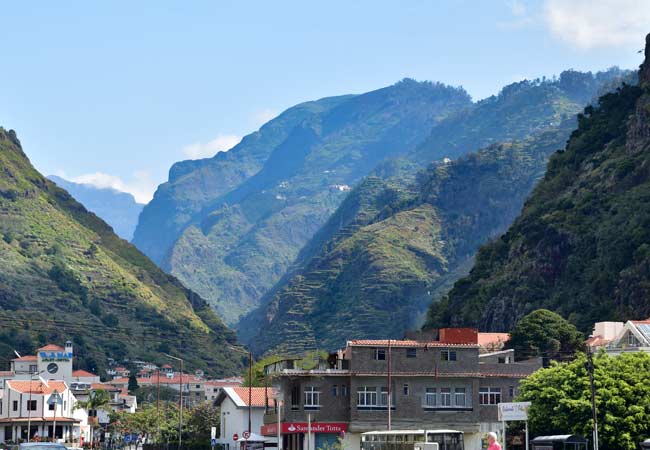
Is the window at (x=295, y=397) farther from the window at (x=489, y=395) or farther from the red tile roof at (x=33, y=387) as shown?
the red tile roof at (x=33, y=387)

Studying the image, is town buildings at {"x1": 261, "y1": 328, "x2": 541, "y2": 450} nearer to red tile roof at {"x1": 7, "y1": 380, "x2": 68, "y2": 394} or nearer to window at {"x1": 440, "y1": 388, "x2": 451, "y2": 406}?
window at {"x1": 440, "y1": 388, "x2": 451, "y2": 406}

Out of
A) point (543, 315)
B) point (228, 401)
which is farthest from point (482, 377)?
point (543, 315)

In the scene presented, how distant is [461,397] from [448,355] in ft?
12.3

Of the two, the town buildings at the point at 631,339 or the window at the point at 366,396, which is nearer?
the window at the point at 366,396

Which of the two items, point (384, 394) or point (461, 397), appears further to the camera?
point (461, 397)

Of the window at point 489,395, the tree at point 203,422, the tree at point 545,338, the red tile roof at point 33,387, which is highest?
the tree at point 545,338

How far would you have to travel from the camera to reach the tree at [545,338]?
571 feet

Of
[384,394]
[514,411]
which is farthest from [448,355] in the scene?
[514,411]

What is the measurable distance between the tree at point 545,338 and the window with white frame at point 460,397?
2316 inches

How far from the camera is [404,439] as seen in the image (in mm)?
98625

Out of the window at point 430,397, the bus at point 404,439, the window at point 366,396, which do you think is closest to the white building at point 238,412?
the window at point 366,396

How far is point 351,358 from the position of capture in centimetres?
11300

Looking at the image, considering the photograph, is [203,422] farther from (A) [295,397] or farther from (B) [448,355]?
(B) [448,355]

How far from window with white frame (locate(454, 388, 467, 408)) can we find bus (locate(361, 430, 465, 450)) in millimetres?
6656
